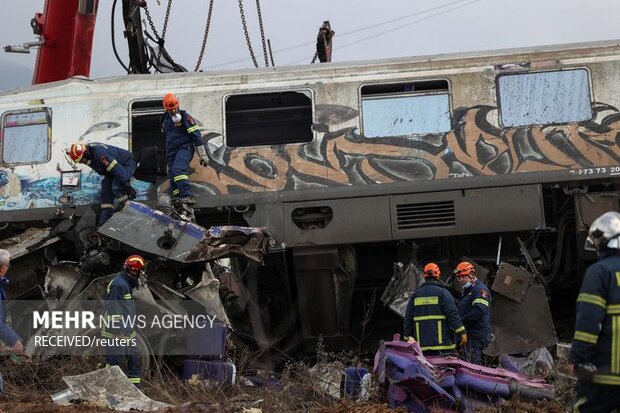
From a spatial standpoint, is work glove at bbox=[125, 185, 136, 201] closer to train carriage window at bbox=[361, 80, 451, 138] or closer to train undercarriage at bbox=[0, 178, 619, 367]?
train undercarriage at bbox=[0, 178, 619, 367]

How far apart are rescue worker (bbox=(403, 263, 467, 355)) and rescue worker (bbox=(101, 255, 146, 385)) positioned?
254 cm

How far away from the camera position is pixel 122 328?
7.91m

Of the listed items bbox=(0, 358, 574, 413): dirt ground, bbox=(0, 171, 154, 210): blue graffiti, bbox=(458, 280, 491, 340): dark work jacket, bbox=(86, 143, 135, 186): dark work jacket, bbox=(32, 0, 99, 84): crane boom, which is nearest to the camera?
bbox=(0, 358, 574, 413): dirt ground

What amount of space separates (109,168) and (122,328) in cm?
217

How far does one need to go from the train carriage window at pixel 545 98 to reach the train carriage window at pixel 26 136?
5.31 m

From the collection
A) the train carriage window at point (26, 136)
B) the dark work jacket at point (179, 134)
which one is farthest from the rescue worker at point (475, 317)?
the train carriage window at point (26, 136)

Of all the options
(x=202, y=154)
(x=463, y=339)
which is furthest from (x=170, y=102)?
(x=463, y=339)

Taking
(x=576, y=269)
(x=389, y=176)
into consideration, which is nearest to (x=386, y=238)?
(x=389, y=176)

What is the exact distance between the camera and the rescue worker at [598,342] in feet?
15.4

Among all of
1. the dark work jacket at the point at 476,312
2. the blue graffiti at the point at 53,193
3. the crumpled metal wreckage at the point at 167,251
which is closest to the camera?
the dark work jacket at the point at 476,312

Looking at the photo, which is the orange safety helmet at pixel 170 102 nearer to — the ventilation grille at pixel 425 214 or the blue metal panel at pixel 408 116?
the blue metal panel at pixel 408 116

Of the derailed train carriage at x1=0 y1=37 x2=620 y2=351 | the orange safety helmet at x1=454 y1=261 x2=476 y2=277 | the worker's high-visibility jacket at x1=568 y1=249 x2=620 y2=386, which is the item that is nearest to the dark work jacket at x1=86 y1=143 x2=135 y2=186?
the derailed train carriage at x1=0 y1=37 x2=620 y2=351

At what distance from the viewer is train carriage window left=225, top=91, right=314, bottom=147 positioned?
390 inches

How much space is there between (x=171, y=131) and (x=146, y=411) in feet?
12.5
